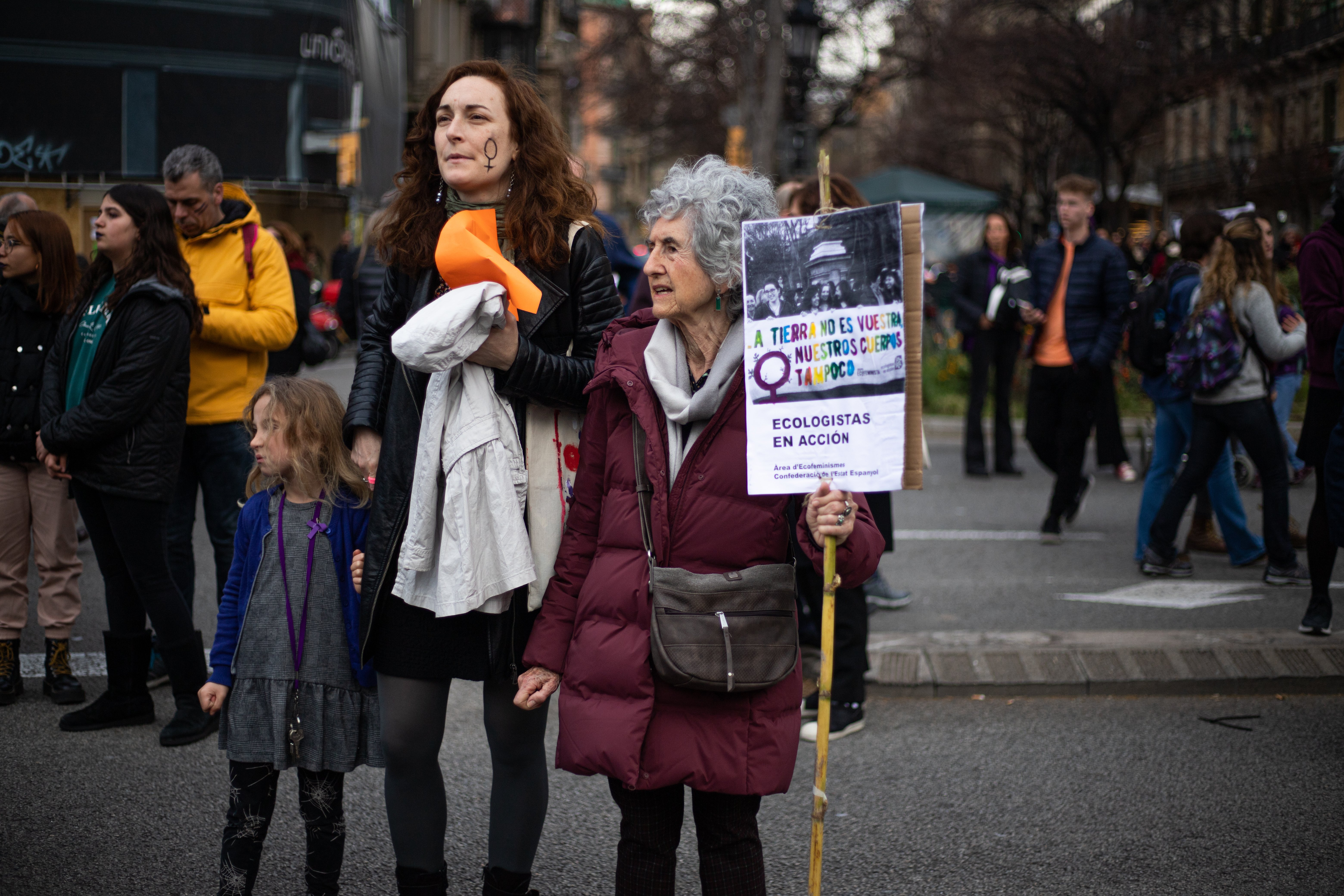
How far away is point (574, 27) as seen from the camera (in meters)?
44.7

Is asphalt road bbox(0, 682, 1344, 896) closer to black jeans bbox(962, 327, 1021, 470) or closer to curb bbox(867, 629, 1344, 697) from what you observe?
curb bbox(867, 629, 1344, 697)

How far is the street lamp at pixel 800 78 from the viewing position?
15.8 metres

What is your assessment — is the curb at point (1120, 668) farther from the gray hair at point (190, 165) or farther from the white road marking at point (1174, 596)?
the gray hair at point (190, 165)

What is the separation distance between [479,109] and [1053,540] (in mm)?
6116

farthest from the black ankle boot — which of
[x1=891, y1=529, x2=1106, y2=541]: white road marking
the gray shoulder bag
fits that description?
[x1=891, y1=529, x2=1106, y2=541]: white road marking

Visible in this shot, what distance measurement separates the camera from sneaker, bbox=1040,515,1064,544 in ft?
26.4

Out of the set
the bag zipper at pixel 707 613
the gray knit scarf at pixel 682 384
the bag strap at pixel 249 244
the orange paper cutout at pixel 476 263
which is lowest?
the bag zipper at pixel 707 613

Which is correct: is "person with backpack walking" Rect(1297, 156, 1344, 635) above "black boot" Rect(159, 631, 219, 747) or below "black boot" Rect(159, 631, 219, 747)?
above

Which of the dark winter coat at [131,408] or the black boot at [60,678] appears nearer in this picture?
the dark winter coat at [131,408]

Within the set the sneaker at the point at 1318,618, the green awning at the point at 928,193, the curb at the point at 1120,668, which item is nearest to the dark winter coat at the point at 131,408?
the curb at the point at 1120,668

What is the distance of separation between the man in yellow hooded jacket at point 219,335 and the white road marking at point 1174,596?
425cm

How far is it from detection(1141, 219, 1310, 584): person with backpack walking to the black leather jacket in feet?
15.1

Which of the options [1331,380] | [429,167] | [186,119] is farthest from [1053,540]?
[186,119]

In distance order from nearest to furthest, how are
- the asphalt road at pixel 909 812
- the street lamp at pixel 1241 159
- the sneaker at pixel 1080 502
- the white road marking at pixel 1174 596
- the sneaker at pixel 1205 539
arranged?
the asphalt road at pixel 909 812 → the white road marking at pixel 1174 596 → the sneaker at pixel 1205 539 → the sneaker at pixel 1080 502 → the street lamp at pixel 1241 159
